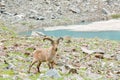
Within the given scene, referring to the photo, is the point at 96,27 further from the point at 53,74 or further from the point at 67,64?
the point at 53,74

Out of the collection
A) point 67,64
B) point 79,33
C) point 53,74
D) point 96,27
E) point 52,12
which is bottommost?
point 96,27

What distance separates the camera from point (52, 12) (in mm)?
72312

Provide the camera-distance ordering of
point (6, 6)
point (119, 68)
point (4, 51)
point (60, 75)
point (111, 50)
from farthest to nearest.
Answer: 1. point (6, 6)
2. point (111, 50)
3. point (4, 51)
4. point (119, 68)
5. point (60, 75)

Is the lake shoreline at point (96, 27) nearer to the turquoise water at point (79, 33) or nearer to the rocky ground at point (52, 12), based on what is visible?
the turquoise water at point (79, 33)

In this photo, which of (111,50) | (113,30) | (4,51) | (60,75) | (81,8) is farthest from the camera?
(81,8)

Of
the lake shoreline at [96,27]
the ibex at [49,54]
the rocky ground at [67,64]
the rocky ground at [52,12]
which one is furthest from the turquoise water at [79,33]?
the ibex at [49,54]

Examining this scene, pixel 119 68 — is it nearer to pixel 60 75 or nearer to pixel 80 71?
pixel 80 71

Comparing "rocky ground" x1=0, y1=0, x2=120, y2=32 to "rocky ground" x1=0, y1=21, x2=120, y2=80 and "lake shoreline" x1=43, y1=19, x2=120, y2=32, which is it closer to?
"lake shoreline" x1=43, y1=19, x2=120, y2=32

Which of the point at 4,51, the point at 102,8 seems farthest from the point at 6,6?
the point at 4,51

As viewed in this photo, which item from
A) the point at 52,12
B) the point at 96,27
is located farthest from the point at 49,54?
the point at 52,12

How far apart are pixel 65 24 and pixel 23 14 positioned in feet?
20.6

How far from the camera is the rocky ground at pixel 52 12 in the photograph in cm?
6338

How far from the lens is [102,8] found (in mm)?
78312

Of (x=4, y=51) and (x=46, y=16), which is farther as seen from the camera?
(x=46, y=16)
